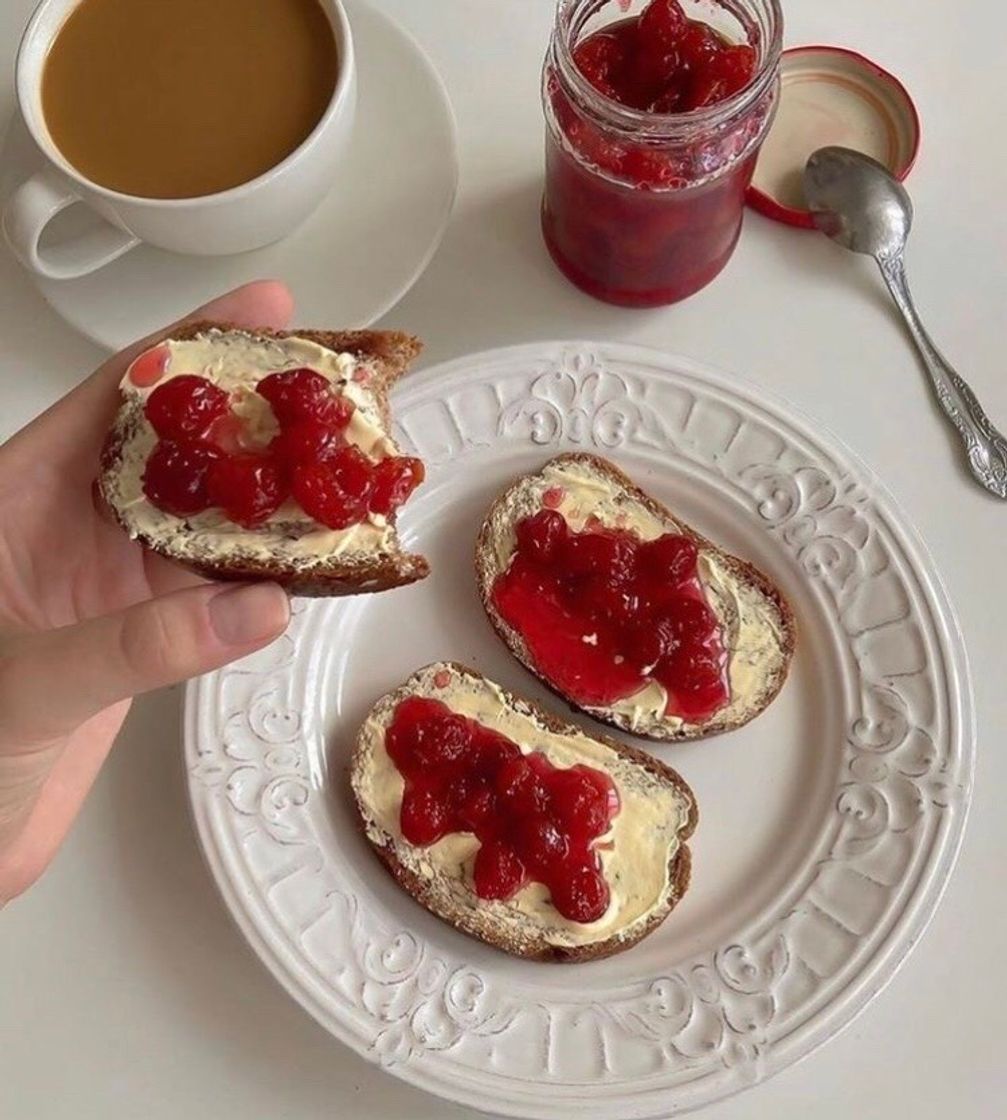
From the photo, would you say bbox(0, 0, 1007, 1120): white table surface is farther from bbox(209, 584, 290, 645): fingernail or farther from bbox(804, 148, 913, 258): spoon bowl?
bbox(209, 584, 290, 645): fingernail

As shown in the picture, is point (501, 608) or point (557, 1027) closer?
point (557, 1027)

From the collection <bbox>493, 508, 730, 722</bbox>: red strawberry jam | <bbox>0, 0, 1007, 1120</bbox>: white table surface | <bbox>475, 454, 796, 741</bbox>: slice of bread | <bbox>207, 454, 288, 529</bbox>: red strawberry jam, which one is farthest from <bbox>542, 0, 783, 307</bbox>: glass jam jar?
<bbox>207, 454, 288, 529</bbox>: red strawberry jam

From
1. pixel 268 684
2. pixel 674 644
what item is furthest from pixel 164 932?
pixel 674 644

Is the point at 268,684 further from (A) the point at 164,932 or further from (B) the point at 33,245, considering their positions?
(B) the point at 33,245

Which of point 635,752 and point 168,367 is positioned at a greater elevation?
point 168,367

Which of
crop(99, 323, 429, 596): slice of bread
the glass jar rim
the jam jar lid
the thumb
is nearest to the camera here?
the thumb

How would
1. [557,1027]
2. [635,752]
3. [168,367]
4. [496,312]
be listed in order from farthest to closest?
[496,312], [635,752], [557,1027], [168,367]

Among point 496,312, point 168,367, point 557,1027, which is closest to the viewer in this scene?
point 168,367
